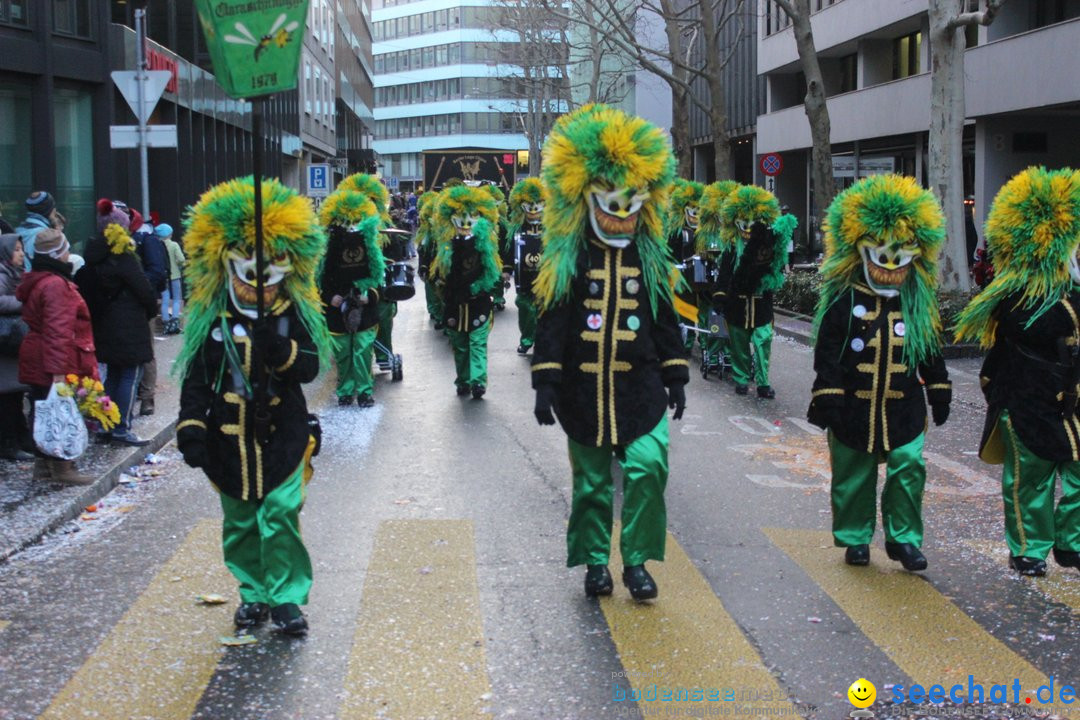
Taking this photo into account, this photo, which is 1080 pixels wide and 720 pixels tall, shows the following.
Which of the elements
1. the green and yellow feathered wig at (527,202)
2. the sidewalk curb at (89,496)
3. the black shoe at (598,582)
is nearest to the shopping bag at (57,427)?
the sidewalk curb at (89,496)

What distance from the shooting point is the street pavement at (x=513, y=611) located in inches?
203

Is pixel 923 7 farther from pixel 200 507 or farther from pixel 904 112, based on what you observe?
pixel 200 507

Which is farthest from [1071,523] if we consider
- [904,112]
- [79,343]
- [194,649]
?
[904,112]

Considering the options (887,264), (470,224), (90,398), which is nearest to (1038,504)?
(887,264)

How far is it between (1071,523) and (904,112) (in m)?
29.4

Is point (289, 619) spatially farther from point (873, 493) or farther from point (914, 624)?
point (873, 493)

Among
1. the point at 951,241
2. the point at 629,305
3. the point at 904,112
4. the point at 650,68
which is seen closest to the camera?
the point at 629,305

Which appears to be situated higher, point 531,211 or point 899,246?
point 531,211

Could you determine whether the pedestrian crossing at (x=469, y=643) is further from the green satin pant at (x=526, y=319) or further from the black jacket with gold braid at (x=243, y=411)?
the green satin pant at (x=526, y=319)

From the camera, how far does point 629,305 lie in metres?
6.31

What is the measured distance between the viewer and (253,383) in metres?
5.89

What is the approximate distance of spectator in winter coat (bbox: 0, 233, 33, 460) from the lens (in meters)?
9.36

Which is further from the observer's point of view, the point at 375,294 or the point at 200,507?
the point at 375,294

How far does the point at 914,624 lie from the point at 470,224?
8.37 m
